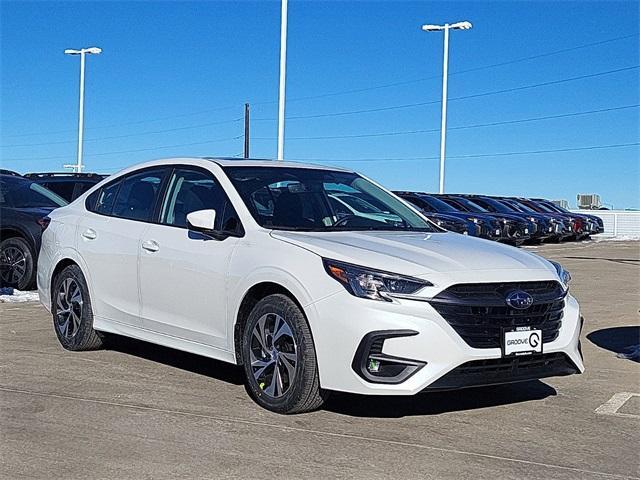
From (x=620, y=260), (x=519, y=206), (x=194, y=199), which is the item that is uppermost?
(x=519, y=206)

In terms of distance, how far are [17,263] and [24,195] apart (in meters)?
1.00

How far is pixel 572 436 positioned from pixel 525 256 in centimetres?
119

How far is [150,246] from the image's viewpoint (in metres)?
6.68

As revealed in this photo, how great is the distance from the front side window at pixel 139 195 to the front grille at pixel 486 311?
265 centimetres

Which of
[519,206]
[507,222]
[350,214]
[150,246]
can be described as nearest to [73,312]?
[150,246]

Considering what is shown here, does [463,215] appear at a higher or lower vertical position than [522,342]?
higher

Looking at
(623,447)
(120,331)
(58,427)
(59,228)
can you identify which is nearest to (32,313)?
(59,228)

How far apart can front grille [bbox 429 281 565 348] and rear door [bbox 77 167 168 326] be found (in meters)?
2.57

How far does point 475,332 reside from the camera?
17.2 feet

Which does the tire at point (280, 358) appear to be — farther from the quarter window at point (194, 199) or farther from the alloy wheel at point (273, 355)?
the quarter window at point (194, 199)

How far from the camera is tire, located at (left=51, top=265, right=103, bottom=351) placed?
24.3 feet

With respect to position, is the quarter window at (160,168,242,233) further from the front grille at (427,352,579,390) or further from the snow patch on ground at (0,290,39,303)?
the snow patch on ground at (0,290,39,303)

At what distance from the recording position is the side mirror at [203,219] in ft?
19.9

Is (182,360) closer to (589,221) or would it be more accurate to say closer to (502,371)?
(502,371)
